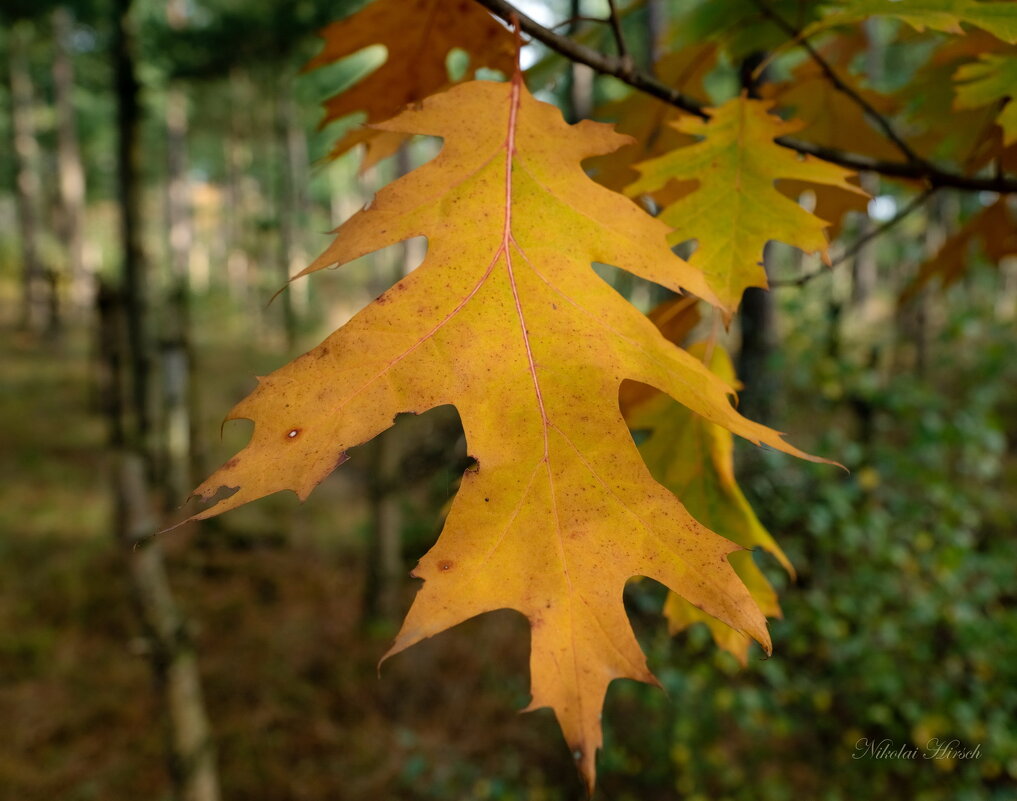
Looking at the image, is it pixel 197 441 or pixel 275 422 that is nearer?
pixel 275 422

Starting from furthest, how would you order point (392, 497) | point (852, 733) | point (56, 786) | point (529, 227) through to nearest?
point (392, 497)
point (56, 786)
point (852, 733)
point (529, 227)

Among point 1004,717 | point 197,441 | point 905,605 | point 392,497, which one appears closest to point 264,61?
point 197,441

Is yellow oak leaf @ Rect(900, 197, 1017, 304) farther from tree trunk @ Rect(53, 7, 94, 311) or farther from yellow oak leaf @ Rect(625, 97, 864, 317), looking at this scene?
tree trunk @ Rect(53, 7, 94, 311)

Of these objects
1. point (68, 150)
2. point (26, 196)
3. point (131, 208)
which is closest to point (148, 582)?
point (131, 208)

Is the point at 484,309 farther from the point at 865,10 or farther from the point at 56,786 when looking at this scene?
the point at 56,786

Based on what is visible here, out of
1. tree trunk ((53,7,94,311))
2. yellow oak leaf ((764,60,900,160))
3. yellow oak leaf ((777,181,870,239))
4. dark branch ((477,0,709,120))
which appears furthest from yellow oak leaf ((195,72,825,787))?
tree trunk ((53,7,94,311))

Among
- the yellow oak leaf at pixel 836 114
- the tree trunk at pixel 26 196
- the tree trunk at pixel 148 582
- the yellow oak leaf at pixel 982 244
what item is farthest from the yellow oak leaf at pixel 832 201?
the tree trunk at pixel 26 196
